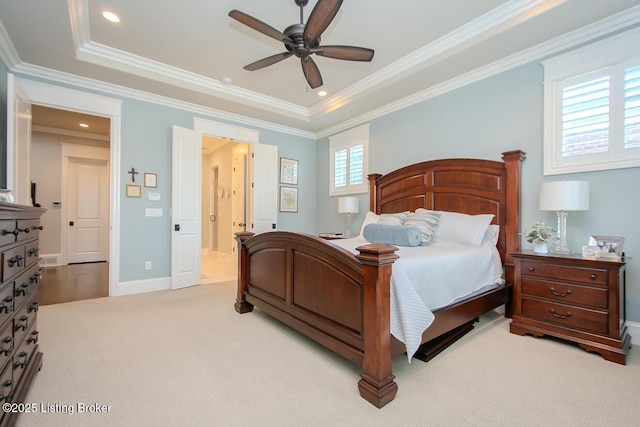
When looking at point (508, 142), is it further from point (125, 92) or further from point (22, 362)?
point (125, 92)

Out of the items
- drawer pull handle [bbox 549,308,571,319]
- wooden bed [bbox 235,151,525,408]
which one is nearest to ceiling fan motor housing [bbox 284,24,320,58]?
wooden bed [bbox 235,151,525,408]

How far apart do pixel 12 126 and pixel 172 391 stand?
9.53 ft

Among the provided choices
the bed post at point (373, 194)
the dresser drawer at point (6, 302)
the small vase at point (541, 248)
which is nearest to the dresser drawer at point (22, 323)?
the dresser drawer at point (6, 302)

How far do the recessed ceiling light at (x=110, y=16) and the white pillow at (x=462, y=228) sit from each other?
3.84 meters

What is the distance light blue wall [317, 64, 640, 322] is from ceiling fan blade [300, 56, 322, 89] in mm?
1807

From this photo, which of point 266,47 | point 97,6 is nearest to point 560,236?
point 266,47

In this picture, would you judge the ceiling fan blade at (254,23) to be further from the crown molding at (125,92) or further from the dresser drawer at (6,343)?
the crown molding at (125,92)

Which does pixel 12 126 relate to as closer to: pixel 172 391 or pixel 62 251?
pixel 172 391

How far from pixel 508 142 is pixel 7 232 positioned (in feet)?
13.3

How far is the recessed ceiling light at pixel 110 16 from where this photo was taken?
106 inches

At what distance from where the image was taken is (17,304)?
5.01 feet

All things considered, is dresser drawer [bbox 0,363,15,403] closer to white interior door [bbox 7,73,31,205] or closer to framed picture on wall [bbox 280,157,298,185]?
white interior door [bbox 7,73,31,205]

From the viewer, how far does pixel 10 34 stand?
2732 millimetres

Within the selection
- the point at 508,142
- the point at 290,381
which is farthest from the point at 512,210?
the point at 290,381
